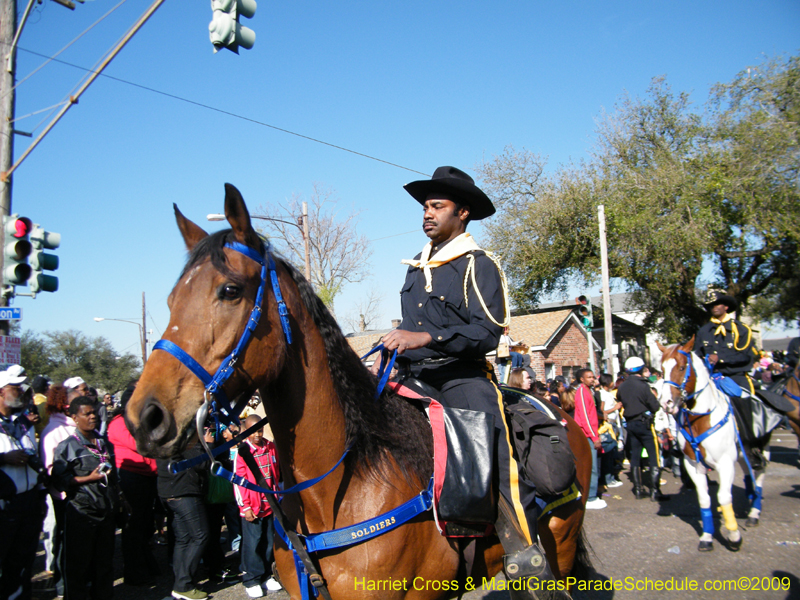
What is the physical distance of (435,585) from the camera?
2.79 metres

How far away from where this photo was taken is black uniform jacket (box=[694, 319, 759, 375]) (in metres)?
8.45

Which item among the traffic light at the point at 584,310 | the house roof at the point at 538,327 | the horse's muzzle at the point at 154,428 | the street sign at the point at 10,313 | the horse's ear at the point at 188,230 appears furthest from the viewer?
the house roof at the point at 538,327

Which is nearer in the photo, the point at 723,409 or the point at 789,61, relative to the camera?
the point at 723,409

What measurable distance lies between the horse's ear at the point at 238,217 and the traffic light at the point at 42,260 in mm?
7157

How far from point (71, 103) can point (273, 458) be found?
5.47 meters

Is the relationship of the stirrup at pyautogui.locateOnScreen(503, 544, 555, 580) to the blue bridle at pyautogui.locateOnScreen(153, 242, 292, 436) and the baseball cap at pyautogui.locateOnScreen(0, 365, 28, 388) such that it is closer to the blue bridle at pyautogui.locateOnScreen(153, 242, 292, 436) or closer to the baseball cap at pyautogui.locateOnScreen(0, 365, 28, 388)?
the blue bridle at pyautogui.locateOnScreen(153, 242, 292, 436)

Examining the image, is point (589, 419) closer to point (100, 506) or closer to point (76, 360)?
point (100, 506)

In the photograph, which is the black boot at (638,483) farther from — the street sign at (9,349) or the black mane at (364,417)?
the street sign at (9,349)

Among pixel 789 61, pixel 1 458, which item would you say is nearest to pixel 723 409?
pixel 1 458

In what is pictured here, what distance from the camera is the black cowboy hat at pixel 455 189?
3455mm

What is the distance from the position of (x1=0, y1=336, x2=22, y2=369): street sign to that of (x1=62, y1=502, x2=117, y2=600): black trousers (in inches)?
123

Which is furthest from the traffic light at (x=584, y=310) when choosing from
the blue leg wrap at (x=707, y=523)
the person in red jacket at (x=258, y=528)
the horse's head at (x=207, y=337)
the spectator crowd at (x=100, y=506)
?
the horse's head at (x=207, y=337)

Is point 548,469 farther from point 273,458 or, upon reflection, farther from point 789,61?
point 789,61

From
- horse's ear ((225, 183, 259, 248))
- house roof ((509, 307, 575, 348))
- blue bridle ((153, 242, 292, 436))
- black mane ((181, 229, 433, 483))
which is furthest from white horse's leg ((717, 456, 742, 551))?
house roof ((509, 307, 575, 348))
